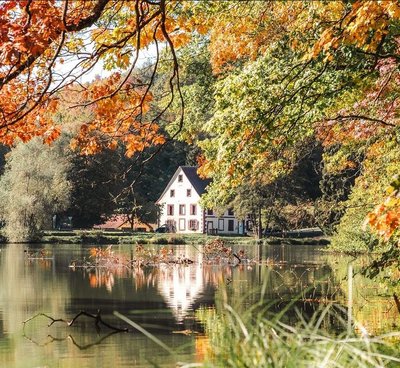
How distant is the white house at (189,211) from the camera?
82.6m

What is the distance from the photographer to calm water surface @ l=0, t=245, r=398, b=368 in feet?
43.0

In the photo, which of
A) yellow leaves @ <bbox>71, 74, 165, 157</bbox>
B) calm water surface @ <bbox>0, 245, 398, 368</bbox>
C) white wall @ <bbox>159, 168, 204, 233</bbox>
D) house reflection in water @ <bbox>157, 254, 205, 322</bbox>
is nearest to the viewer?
yellow leaves @ <bbox>71, 74, 165, 157</bbox>

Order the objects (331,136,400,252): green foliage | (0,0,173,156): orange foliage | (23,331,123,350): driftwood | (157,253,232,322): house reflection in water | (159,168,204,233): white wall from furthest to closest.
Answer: (159,168,204,233): white wall
(157,253,232,322): house reflection in water
(331,136,400,252): green foliage
(23,331,123,350): driftwood
(0,0,173,156): orange foliage

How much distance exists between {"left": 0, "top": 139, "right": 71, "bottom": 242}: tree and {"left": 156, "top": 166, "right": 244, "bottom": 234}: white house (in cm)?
2204

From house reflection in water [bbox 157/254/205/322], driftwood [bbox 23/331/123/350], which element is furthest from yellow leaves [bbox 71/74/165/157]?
house reflection in water [bbox 157/254/205/322]

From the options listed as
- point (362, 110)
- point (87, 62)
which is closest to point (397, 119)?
point (362, 110)

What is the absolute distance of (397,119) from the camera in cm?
1645

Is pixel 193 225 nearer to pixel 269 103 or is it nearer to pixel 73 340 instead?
pixel 73 340

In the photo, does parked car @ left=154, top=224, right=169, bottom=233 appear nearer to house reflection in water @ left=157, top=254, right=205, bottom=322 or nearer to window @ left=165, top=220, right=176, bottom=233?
window @ left=165, top=220, right=176, bottom=233

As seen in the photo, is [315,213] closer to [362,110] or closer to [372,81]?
[362,110]

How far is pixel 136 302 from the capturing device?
66.9ft

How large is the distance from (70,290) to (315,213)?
7144 millimetres

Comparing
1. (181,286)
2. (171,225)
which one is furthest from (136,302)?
(171,225)

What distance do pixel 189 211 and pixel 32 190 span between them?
27.9 m
